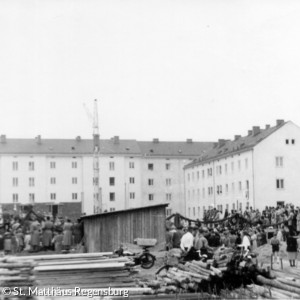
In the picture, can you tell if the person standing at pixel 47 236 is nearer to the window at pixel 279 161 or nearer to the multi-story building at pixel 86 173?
the window at pixel 279 161

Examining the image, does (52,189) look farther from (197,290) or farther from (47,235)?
(197,290)

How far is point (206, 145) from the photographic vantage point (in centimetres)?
10794

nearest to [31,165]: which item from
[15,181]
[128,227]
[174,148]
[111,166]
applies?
[15,181]

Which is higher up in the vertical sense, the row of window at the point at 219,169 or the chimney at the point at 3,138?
the chimney at the point at 3,138

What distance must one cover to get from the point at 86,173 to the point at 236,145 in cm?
2743

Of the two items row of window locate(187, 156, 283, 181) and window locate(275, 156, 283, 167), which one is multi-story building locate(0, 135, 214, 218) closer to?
row of window locate(187, 156, 283, 181)

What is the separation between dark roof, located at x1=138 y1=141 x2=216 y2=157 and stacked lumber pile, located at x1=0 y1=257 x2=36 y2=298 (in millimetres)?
86893

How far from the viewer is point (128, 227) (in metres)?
28.4

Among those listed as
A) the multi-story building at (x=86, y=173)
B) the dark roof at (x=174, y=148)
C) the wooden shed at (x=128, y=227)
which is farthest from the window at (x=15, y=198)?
the wooden shed at (x=128, y=227)

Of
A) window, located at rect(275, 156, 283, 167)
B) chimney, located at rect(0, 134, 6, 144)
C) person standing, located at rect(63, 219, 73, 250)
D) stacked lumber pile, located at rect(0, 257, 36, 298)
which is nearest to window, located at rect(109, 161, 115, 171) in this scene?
chimney, located at rect(0, 134, 6, 144)

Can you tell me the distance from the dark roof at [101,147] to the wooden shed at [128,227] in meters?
68.7

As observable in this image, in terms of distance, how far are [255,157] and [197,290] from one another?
5340 cm

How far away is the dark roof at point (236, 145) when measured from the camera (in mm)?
70188

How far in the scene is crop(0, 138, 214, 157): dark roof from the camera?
317 feet
